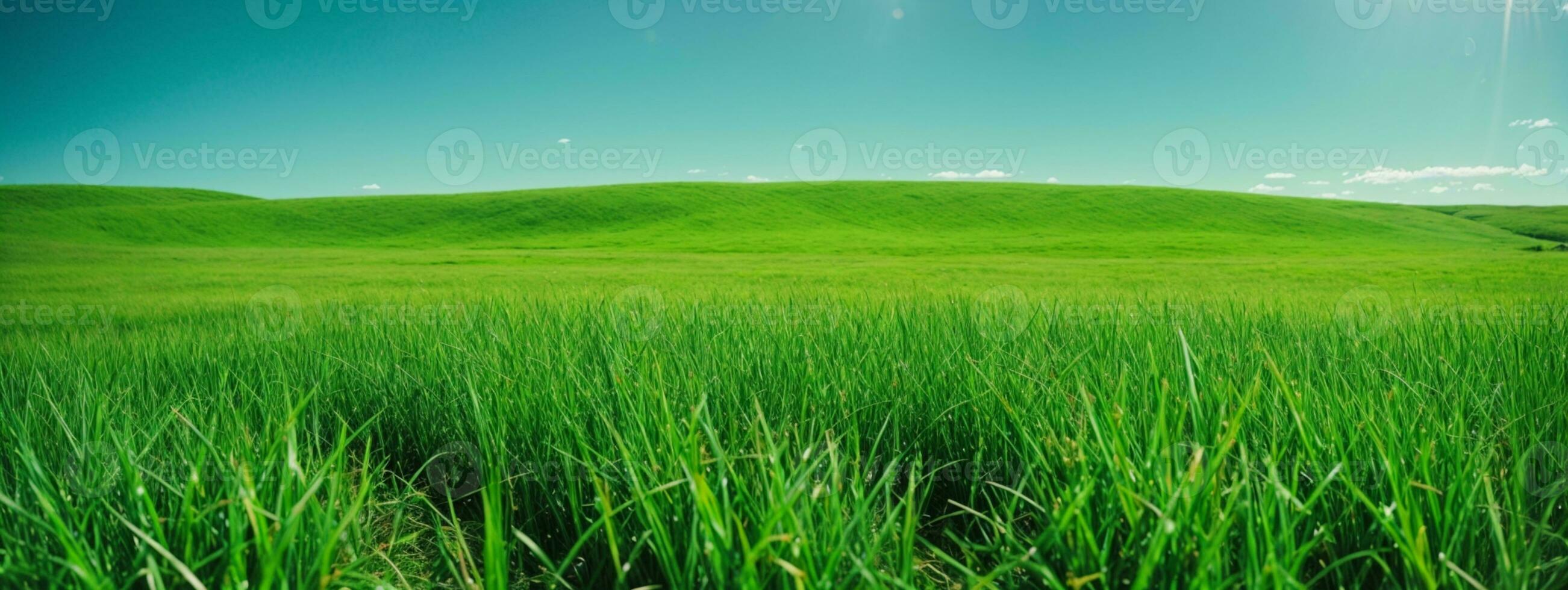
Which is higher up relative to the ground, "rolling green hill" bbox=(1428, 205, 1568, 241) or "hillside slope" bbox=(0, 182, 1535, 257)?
"hillside slope" bbox=(0, 182, 1535, 257)

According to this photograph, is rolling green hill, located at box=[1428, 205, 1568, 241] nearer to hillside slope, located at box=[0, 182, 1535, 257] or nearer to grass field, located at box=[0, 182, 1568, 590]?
hillside slope, located at box=[0, 182, 1535, 257]

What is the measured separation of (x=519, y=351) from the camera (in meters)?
2.51

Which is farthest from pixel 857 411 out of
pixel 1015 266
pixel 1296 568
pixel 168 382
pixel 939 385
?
pixel 1015 266

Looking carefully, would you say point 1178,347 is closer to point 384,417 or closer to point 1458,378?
point 1458,378

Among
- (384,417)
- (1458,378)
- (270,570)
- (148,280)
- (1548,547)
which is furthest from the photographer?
(148,280)

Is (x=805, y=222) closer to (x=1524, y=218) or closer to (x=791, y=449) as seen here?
(x=791, y=449)

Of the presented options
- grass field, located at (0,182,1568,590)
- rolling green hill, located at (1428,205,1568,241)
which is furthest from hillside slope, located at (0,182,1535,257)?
grass field, located at (0,182,1568,590)

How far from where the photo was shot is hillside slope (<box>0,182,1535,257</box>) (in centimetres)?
3641

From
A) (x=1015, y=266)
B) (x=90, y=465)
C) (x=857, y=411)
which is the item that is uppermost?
(x=90, y=465)

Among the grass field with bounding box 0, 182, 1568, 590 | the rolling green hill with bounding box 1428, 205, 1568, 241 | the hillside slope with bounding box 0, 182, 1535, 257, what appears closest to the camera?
the grass field with bounding box 0, 182, 1568, 590

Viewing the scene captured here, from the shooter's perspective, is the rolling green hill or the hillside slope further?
the rolling green hill

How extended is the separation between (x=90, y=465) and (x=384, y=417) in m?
0.88

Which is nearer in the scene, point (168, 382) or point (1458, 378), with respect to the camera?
point (1458, 378)

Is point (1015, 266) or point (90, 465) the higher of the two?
point (90, 465)
